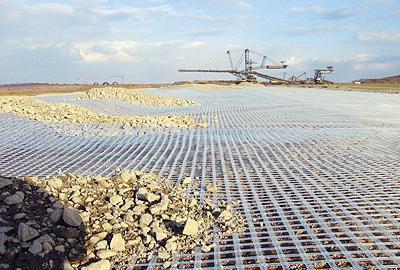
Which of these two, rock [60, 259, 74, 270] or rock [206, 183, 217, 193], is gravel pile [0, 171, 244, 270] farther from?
rock [206, 183, 217, 193]

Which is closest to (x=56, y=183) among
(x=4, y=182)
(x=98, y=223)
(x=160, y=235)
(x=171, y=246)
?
(x=4, y=182)

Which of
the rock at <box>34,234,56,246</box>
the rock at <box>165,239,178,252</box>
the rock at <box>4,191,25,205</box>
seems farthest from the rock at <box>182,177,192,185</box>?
the rock at <box>34,234,56,246</box>

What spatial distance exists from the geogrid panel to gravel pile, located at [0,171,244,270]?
14 centimetres

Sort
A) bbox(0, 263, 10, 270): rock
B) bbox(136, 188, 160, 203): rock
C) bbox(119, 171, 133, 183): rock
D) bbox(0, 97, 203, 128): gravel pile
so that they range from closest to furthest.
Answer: bbox(0, 263, 10, 270): rock, bbox(136, 188, 160, 203): rock, bbox(119, 171, 133, 183): rock, bbox(0, 97, 203, 128): gravel pile

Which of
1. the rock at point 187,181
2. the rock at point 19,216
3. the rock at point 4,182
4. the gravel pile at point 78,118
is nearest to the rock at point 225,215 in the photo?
the rock at point 187,181

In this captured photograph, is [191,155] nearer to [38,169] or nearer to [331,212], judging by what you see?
[38,169]

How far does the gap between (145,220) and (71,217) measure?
0.46 m

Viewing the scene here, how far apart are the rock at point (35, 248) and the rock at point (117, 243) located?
1.25 feet

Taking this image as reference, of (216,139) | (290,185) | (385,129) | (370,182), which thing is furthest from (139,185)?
(385,129)

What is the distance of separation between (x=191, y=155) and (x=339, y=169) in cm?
176

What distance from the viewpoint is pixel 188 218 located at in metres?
2.56

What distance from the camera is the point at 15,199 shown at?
8.39ft

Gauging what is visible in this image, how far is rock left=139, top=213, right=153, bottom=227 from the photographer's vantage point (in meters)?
2.52

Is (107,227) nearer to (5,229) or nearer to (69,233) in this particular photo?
(69,233)
